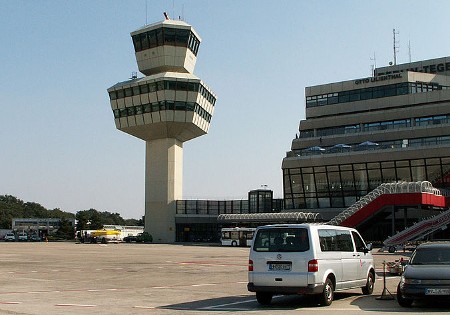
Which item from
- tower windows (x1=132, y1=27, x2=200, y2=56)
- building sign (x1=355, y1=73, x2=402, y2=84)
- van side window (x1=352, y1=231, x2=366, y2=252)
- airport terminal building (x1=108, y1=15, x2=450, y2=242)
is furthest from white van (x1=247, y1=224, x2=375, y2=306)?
tower windows (x1=132, y1=27, x2=200, y2=56)

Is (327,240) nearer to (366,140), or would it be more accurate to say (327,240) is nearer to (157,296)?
(157,296)

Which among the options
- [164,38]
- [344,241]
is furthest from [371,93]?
[344,241]

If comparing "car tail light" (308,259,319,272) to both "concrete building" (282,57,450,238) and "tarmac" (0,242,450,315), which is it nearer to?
"tarmac" (0,242,450,315)

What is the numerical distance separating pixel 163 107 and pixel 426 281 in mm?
73228

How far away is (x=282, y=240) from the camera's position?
1680 cm

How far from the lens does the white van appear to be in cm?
1611

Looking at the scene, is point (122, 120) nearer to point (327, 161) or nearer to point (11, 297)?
point (327, 161)

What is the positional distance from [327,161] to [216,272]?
47.3 m

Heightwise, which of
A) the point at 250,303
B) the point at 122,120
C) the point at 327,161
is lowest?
the point at 250,303

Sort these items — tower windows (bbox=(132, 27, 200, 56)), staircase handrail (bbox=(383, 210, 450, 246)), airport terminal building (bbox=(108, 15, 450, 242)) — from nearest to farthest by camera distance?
staircase handrail (bbox=(383, 210, 450, 246)), airport terminal building (bbox=(108, 15, 450, 242)), tower windows (bbox=(132, 27, 200, 56))

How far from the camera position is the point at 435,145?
69.2 metres

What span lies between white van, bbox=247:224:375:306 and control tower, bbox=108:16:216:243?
70261 millimetres

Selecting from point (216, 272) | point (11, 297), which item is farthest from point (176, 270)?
point (11, 297)

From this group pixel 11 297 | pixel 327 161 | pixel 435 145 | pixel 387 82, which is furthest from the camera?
pixel 387 82
